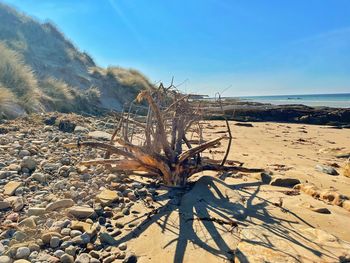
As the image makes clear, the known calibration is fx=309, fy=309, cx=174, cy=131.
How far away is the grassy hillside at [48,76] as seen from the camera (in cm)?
880

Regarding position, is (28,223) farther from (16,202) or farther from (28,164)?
(28,164)

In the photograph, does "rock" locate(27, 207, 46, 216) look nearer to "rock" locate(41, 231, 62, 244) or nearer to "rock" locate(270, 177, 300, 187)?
"rock" locate(41, 231, 62, 244)

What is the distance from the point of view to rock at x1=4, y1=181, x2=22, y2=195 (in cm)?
284

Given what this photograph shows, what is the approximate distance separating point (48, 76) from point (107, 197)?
38.2 feet

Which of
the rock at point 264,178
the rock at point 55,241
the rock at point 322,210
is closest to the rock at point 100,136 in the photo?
the rock at point 264,178

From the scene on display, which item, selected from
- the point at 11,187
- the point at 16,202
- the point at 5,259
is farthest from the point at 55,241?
the point at 11,187

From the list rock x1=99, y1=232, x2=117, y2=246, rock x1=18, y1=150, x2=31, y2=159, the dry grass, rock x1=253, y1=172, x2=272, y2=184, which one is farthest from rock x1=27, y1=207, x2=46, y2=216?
the dry grass

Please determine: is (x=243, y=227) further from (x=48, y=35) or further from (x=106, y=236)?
(x=48, y=35)

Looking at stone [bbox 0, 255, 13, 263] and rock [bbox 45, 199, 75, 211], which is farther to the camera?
rock [bbox 45, 199, 75, 211]

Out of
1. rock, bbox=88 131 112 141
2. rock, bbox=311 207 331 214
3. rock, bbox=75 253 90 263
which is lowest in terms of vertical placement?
rock, bbox=311 207 331 214

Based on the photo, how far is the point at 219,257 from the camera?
2.07 meters

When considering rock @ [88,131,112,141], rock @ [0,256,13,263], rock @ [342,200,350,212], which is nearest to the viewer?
rock @ [0,256,13,263]

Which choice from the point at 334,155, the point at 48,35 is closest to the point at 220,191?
the point at 334,155

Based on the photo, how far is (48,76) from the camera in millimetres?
13133
